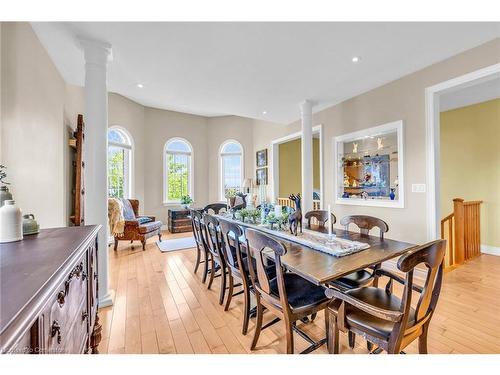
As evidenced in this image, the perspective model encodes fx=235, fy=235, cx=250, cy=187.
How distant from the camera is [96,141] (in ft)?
8.00

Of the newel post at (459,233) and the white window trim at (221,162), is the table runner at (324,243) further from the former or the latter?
the white window trim at (221,162)

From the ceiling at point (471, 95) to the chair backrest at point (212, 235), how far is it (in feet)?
13.6

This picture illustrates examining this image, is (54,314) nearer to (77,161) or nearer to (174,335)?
(174,335)

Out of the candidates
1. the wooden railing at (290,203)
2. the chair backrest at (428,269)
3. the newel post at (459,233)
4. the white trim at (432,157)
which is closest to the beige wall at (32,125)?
the chair backrest at (428,269)

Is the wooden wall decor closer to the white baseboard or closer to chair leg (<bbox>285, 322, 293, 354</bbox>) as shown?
chair leg (<bbox>285, 322, 293, 354</bbox>)

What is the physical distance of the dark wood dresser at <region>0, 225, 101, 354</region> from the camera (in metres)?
0.58

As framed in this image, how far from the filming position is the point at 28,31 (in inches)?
85.4

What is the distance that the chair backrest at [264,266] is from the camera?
4.84ft

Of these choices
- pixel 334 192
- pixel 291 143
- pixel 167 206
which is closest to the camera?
pixel 334 192

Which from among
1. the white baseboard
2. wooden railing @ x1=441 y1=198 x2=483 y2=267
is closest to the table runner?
wooden railing @ x1=441 y1=198 x2=483 y2=267

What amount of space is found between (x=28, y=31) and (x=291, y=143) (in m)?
6.03

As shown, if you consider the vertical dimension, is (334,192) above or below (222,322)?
above

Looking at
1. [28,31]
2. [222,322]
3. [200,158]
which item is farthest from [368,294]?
[200,158]
